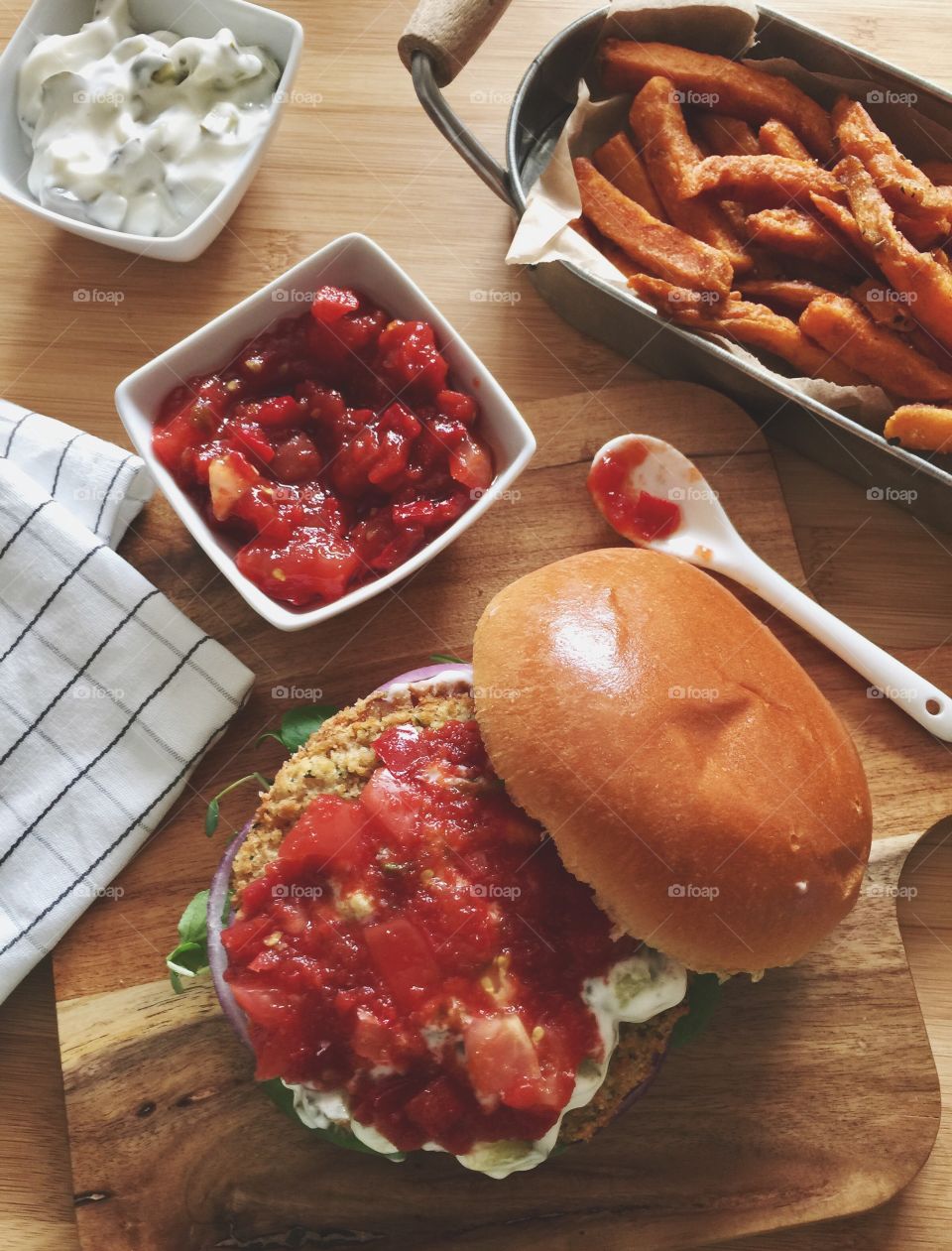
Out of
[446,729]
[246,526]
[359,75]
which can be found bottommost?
[446,729]

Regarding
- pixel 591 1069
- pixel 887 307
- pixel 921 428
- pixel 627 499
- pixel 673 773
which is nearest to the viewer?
pixel 673 773

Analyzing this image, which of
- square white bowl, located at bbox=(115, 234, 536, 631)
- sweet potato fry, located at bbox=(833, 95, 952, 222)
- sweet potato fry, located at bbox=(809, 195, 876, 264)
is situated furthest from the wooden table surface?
sweet potato fry, located at bbox=(833, 95, 952, 222)

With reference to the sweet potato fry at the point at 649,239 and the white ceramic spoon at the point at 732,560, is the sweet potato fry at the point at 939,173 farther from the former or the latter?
the white ceramic spoon at the point at 732,560

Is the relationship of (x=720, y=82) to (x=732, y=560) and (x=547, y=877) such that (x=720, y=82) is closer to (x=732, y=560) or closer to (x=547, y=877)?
(x=732, y=560)

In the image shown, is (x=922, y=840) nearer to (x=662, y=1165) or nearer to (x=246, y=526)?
(x=662, y=1165)

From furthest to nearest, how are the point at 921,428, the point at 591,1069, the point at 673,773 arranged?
the point at 921,428 < the point at 591,1069 < the point at 673,773

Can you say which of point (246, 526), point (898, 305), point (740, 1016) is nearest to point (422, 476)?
point (246, 526)

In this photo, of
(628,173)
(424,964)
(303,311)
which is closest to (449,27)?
(628,173)

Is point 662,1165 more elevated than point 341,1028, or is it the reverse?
point 341,1028
